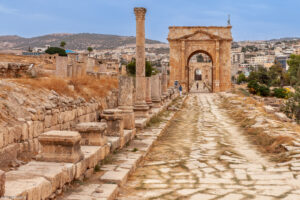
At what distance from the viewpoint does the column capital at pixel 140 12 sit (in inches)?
429

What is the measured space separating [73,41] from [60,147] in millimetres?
134324

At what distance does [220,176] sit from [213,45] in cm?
3009

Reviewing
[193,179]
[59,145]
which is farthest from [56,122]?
[193,179]

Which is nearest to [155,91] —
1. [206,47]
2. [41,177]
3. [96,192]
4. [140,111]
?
[140,111]

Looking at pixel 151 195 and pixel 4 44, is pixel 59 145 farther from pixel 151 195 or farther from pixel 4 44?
pixel 4 44

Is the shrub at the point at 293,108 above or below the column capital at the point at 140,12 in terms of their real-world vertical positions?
below

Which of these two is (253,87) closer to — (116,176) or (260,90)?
(260,90)

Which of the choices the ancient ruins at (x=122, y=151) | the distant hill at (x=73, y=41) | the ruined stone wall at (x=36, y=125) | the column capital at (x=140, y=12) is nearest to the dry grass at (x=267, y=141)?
the ancient ruins at (x=122, y=151)

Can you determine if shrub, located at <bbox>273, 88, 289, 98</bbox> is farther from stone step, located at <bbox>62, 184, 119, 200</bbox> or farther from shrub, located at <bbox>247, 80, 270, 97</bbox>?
stone step, located at <bbox>62, 184, 119, 200</bbox>

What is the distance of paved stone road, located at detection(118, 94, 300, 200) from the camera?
4348mm

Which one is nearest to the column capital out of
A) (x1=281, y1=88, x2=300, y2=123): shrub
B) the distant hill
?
(x1=281, y1=88, x2=300, y2=123): shrub

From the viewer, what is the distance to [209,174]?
534 cm

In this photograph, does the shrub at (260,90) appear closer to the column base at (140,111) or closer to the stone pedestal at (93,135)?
the column base at (140,111)

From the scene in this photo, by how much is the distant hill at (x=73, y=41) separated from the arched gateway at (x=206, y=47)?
93.8 meters
